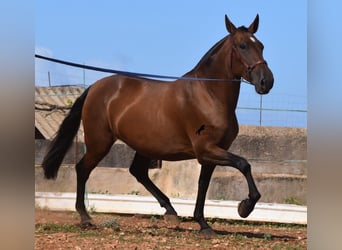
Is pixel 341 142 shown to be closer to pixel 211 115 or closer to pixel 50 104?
pixel 211 115

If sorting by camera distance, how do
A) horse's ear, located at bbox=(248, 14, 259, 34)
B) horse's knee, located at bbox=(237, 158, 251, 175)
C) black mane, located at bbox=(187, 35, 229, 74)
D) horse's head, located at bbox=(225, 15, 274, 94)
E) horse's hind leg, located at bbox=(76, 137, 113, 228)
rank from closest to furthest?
1. horse's head, located at bbox=(225, 15, 274, 94)
2. horse's knee, located at bbox=(237, 158, 251, 175)
3. horse's ear, located at bbox=(248, 14, 259, 34)
4. black mane, located at bbox=(187, 35, 229, 74)
5. horse's hind leg, located at bbox=(76, 137, 113, 228)

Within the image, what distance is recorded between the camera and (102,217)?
6.05m

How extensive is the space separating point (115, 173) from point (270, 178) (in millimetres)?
1802

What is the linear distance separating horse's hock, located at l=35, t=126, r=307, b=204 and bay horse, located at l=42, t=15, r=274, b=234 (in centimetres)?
111

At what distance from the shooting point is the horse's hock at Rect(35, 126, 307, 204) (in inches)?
245

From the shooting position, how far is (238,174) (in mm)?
6367

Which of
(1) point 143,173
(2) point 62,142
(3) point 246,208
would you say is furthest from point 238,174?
(2) point 62,142

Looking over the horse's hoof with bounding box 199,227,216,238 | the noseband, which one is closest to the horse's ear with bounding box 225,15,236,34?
the noseband

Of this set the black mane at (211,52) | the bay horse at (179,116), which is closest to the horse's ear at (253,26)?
the bay horse at (179,116)

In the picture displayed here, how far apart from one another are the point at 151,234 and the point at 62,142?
1.30 m

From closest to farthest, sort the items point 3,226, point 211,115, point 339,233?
point 339,233
point 3,226
point 211,115

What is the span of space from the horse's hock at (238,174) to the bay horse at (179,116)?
1107 mm

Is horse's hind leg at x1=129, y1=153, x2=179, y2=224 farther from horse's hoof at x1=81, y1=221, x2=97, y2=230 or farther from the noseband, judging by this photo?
the noseband

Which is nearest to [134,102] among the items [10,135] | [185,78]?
[185,78]
